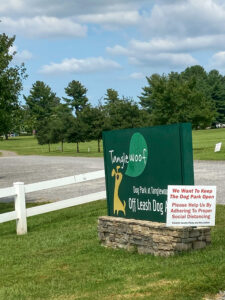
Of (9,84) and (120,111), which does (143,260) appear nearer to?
(9,84)

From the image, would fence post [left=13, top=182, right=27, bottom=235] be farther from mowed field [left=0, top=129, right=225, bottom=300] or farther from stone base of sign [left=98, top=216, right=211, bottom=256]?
stone base of sign [left=98, top=216, right=211, bottom=256]

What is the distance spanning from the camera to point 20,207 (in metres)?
12.4

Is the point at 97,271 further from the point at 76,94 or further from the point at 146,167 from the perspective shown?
the point at 76,94

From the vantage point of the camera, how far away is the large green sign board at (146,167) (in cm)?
792

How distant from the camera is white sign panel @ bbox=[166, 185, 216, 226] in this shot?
778cm

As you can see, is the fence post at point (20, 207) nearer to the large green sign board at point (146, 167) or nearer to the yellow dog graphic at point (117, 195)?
the large green sign board at point (146, 167)

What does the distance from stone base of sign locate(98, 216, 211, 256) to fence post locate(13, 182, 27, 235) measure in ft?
11.4

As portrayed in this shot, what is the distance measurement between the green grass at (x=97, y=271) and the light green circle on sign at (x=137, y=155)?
1.27m

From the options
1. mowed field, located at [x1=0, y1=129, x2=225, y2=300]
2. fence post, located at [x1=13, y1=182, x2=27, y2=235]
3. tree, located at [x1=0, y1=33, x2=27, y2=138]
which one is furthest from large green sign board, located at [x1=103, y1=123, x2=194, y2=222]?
tree, located at [x1=0, y1=33, x2=27, y2=138]

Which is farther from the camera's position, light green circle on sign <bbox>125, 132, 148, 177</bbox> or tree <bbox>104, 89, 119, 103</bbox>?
tree <bbox>104, 89, 119, 103</bbox>

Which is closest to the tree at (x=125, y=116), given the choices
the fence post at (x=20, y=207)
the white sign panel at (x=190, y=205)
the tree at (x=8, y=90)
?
the tree at (x=8, y=90)

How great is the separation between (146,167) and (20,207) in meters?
4.67

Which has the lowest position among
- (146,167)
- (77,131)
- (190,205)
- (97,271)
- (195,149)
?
(195,149)

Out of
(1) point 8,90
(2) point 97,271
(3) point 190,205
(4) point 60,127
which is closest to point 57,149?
(4) point 60,127
